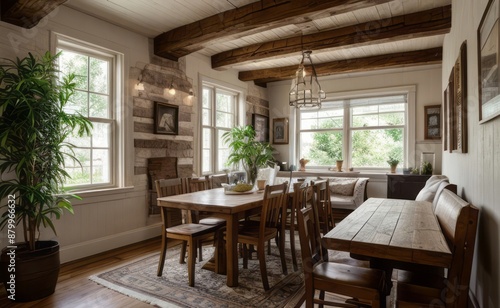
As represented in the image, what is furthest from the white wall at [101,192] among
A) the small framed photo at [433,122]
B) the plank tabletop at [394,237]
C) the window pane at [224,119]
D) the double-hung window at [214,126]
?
the small framed photo at [433,122]

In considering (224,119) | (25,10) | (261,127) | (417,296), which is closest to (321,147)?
(261,127)

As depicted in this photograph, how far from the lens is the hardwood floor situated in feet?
7.97

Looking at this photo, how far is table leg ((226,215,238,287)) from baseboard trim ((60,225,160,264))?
1871mm

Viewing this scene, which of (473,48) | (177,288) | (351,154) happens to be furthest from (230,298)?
(351,154)

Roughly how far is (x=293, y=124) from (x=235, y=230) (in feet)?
15.0

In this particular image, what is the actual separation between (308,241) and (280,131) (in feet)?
17.1

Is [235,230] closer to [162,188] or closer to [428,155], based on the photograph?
[162,188]

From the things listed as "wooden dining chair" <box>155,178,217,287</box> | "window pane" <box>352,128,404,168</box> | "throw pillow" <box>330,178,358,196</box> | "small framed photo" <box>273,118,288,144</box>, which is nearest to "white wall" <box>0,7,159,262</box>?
"wooden dining chair" <box>155,178,217,287</box>

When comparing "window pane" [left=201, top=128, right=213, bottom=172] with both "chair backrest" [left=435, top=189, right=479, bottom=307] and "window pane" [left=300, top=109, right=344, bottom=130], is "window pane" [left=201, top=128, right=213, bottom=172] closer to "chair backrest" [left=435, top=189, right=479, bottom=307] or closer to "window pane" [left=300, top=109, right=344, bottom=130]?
"window pane" [left=300, top=109, right=344, bottom=130]

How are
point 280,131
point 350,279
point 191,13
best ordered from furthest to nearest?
point 280,131, point 191,13, point 350,279

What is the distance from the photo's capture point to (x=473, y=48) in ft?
6.87

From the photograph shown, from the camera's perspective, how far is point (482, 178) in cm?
175

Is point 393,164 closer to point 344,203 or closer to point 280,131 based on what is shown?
point 344,203

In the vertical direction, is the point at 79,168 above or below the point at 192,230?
above
